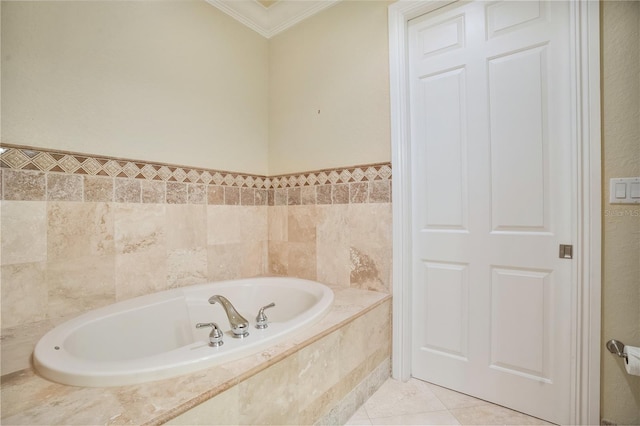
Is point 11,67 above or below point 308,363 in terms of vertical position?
above

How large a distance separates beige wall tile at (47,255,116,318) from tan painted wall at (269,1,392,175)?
51.7 inches

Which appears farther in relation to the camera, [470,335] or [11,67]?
[470,335]

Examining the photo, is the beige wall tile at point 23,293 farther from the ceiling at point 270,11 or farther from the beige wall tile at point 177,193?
the ceiling at point 270,11

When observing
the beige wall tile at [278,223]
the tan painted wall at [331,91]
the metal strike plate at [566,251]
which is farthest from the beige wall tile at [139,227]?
the metal strike plate at [566,251]

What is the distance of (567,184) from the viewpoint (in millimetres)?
1316

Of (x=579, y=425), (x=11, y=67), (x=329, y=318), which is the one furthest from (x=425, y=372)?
(x=11, y=67)

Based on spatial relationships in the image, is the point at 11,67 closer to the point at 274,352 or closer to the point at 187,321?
the point at 187,321

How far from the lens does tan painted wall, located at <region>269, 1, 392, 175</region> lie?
1.80m

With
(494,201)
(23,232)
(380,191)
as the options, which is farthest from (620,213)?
(23,232)

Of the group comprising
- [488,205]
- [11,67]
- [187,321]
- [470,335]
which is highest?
[11,67]

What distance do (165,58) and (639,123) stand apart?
2.37 m

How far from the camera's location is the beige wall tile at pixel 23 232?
1193 mm

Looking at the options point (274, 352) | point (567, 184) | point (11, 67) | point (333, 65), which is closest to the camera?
point (274, 352)

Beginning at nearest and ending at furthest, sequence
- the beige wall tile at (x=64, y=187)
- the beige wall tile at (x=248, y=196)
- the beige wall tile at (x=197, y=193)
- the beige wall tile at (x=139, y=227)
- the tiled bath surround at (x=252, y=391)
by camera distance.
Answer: the tiled bath surround at (x=252, y=391)
the beige wall tile at (x=64, y=187)
the beige wall tile at (x=139, y=227)
the beige wall tile at (x=197, y=193)
the beige wall tile at (x=248, y=196)
